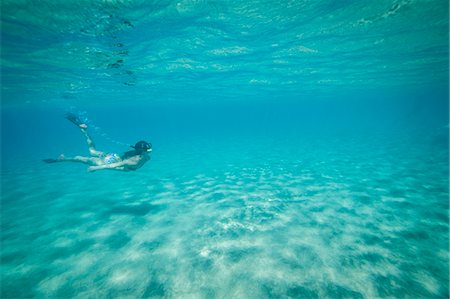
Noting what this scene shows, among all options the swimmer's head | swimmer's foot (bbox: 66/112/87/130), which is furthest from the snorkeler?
swimmer's foot (bbox: 66/112/87/130)

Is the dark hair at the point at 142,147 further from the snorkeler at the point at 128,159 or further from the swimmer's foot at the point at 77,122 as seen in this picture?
the swimmer's foot at the point at 77,122

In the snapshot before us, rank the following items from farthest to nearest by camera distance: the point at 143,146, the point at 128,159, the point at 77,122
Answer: the point at 77,122
the point at 128,159
the point at 143,146

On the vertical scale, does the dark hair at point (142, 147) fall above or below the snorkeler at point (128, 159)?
above

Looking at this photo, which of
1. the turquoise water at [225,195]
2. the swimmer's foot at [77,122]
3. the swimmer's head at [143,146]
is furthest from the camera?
the swimmer's foot at [77,122]

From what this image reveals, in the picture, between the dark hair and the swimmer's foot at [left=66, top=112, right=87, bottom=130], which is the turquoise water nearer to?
the dark hair

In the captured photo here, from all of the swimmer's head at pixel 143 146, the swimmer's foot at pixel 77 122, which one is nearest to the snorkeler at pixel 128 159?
the swimmer's head at pixel 143 146

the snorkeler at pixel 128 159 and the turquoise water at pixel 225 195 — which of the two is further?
the snorkeler at pixel 128 159

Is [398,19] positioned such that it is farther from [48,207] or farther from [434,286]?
[48,207]

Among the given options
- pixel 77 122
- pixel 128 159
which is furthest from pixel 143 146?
pixel 77 122

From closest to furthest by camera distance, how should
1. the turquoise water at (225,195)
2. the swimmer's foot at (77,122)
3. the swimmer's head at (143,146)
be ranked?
the turquoise water at (225,195) < the swimmer's head at (143,146) < the swimmer's foot at (77,122)

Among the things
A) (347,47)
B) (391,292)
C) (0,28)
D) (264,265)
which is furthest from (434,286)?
(0,28)

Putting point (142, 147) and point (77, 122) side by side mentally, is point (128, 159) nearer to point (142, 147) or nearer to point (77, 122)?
point (142, 147)

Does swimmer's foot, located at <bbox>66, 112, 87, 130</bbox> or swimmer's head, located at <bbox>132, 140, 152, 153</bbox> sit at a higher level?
swimmer's foot, located at <bbox>66, 112, 87, 130</bbox>

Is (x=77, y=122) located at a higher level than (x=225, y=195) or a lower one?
higher
